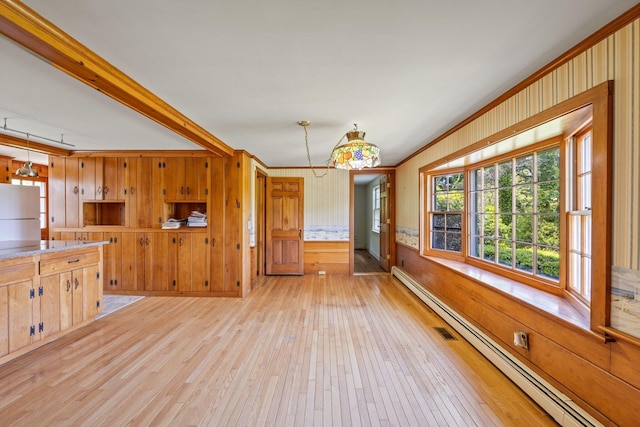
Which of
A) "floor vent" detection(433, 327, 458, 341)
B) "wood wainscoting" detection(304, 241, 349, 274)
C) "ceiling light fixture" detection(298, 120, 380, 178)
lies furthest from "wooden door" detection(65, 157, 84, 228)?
"floor vent" detection(433, 327, 458, 341)

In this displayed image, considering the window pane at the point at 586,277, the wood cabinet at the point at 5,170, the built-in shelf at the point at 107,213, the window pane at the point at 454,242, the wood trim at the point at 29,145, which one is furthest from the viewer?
the wood cabinet at the point at 5,170

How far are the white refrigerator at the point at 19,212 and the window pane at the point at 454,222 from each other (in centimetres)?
659

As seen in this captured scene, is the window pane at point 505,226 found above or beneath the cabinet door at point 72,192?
beneath

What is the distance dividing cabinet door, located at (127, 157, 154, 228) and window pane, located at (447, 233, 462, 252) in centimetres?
458

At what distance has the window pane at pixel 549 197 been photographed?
2326mm

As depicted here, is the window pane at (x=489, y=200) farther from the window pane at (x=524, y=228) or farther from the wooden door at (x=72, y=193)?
the wooden door at (x=72, y=193)

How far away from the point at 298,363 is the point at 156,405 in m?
1.07

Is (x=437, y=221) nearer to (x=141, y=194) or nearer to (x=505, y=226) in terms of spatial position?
(x=505, y=226)

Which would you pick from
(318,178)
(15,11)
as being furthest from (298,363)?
(318,178)

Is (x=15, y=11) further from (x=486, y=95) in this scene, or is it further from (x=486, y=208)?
(x=486, y=208)

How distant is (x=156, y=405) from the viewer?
1.87 metres

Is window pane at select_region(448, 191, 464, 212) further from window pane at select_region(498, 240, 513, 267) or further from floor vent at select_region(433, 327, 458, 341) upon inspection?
floor vent at select_region(433, 327, 458, 341)

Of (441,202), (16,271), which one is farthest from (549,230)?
(16,271)

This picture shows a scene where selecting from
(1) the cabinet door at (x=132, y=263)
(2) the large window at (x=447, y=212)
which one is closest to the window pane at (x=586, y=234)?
(2) the large window at (x=447, y=212)
